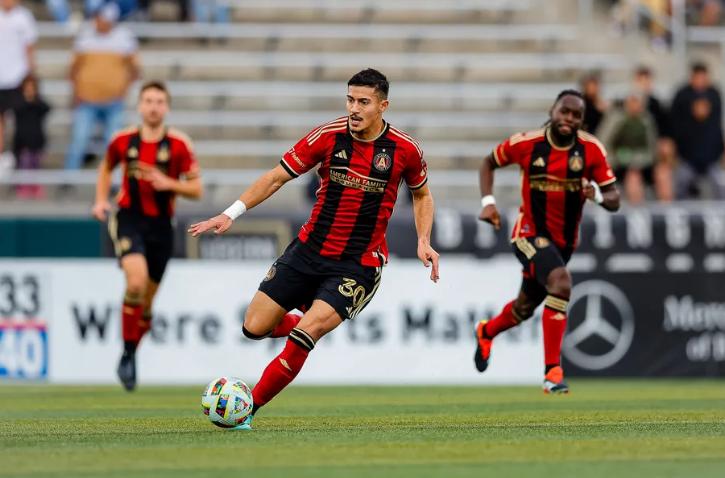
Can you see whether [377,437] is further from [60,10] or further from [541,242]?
[60,10]

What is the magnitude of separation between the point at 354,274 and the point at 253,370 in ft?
25.6

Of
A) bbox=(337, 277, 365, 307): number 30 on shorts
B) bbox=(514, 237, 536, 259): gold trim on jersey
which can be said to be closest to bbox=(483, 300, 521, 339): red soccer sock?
bbox=(514, 237, 536, 259): gold trim on jersey

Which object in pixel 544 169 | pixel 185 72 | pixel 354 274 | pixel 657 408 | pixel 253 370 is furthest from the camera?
pixel 185 72

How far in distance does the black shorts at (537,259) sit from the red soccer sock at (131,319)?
3654 millimetres

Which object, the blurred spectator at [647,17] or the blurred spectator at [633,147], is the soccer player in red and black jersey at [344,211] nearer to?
the blurred spectator at [633,147]

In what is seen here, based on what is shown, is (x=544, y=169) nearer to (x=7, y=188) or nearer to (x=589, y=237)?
(x=589, y=237)

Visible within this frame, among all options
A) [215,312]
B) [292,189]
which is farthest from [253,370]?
[292,189]

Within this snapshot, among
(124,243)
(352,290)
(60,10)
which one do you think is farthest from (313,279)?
(60,10)

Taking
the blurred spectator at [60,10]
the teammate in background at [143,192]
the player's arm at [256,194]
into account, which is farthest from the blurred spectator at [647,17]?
the player's arm at [256,194]

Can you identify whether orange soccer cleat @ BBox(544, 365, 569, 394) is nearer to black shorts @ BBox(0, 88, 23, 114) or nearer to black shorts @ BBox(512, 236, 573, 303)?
black shorts @ BBox(512, 236, 573, 303)

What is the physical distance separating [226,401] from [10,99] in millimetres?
12312

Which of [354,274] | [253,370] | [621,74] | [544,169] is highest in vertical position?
[621,74]

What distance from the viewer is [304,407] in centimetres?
1238

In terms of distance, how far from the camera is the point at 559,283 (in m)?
12.6
